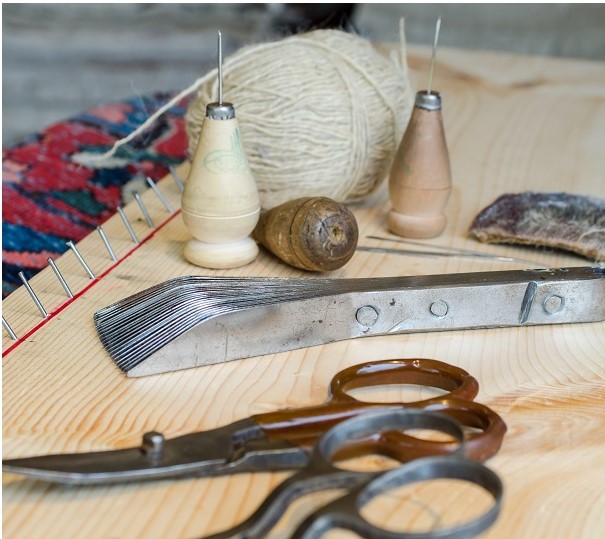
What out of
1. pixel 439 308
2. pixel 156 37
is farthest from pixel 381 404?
pixel 156 37

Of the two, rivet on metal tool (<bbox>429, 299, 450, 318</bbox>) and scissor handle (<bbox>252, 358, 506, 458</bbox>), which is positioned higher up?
rivet on metal tool (<bbox>429, 299, 450, 318</bbox>)

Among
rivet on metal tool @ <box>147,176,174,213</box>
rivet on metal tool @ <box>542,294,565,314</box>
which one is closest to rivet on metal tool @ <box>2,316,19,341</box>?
rivet on metal tool @ <box>147,176,174,213</box>

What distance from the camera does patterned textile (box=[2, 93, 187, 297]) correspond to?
102cm

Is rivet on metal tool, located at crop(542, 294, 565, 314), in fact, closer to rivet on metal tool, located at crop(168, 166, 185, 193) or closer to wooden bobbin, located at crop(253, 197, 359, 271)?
wooden bobbin, located at crop(253, 197, 359, 271)

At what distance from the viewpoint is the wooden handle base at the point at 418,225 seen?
3.16ft

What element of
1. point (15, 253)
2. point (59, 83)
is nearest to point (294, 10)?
point (59, 83)

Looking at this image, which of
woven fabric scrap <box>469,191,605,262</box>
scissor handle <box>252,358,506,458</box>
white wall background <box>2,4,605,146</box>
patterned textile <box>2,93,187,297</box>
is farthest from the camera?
white wall background <box>2,4,605,146</box>

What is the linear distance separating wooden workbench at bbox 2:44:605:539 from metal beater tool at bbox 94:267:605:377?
11 millimetres

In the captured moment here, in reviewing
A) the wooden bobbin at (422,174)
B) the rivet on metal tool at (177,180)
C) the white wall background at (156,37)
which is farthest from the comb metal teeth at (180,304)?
the white wall background at (156,37)

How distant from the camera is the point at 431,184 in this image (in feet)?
3.10

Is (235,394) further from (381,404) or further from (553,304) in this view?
(553,304)

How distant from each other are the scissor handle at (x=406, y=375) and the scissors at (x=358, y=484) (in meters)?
0.12

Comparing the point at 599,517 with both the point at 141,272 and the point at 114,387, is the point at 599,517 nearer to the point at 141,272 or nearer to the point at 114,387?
the point at 114,387

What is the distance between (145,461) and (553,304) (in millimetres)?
401
